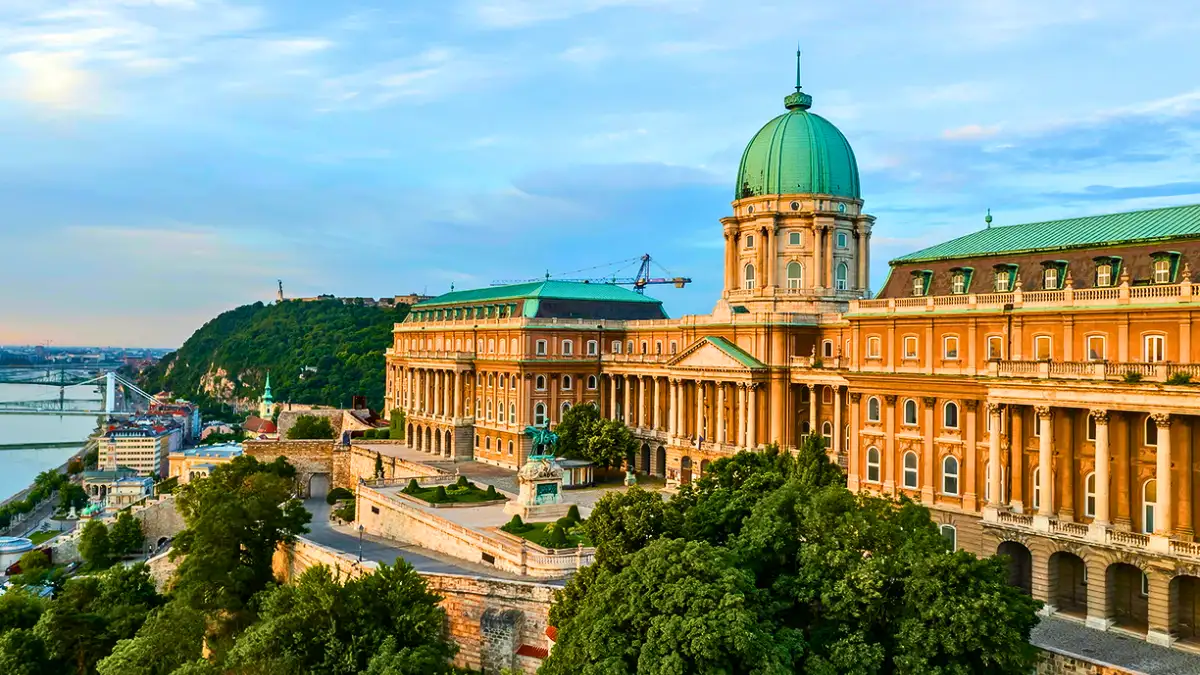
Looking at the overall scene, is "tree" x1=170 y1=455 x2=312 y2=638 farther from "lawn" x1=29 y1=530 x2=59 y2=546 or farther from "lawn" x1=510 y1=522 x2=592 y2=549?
"lawn" x1=29 y1=530 x2=59 y2=546

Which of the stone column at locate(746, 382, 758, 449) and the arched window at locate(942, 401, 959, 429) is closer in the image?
the arched window at locate(942, 401, 959, 429)

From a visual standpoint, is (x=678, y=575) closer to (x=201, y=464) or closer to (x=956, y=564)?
(x=956, y=564)

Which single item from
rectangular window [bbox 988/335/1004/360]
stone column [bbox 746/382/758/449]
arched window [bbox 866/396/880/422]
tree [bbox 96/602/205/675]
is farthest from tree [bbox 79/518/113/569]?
rectangular window [bbox 988/335/1004/360]

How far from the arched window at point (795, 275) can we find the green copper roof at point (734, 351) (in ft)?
30.6

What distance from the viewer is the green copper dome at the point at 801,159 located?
85.2 metres

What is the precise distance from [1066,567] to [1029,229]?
63.6ft

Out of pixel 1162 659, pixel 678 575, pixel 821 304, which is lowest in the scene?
pixel 1162 659

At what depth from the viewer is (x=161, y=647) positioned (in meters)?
49.8

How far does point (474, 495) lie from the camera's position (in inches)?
2798

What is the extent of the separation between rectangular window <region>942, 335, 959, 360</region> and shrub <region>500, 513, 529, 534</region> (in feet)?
86.3

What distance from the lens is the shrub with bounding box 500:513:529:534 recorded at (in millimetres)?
57281

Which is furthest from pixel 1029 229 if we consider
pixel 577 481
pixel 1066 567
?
pixel 577 481

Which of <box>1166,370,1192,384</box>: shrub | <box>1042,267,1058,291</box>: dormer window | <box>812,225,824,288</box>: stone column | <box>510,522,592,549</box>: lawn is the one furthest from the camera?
<box>812,225,824,288</box>: stone column

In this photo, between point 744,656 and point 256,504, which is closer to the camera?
point 744,656
